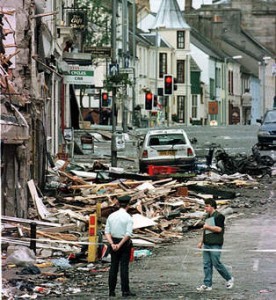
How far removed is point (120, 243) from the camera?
14.6 meters

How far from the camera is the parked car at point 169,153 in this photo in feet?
112

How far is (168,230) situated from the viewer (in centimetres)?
2189

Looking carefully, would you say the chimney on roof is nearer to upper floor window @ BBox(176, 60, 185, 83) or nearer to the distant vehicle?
upper floor window @ BBox(176, 60, 185, 83)

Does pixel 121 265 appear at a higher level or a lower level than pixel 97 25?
lower

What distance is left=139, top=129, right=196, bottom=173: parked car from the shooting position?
112 ft

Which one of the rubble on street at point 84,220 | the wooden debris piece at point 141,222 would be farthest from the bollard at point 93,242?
the wooden debris piece at point 141,222

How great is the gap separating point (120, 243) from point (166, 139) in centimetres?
2085

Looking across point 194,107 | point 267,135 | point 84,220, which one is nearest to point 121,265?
point 84,220

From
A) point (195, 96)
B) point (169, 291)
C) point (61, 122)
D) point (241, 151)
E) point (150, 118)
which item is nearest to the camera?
point (169, 291)

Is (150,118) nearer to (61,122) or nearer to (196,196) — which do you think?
(61,122)

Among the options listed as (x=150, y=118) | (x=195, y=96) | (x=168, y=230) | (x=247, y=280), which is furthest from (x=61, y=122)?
(x=195, y=96)

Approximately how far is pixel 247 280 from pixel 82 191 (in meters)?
10.6

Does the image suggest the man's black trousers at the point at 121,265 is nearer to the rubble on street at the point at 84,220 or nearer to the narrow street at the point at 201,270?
the narrow street at the point at 201,270

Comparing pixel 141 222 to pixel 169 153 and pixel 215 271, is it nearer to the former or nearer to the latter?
pixel 215 271
